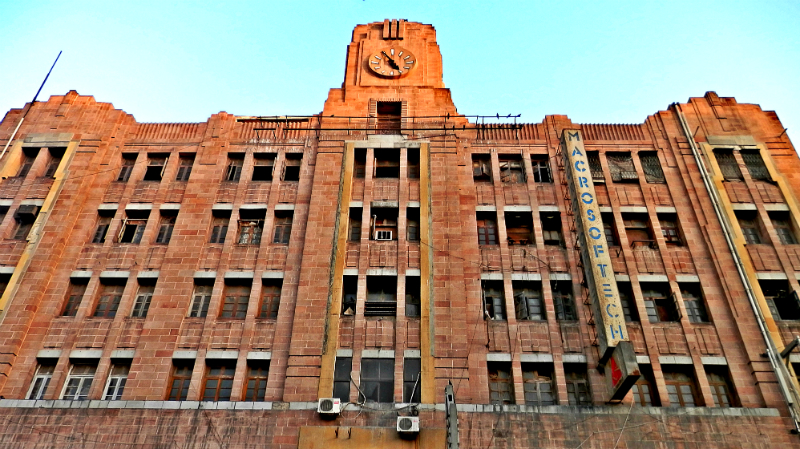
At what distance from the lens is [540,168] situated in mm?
30125

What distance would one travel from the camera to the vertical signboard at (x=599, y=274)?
21141 mm

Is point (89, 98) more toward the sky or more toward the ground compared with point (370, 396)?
more toward the sky

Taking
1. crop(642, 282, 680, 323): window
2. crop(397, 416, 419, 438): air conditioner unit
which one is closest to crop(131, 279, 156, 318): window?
crop(397, 416, 419, 438): air conditioner unit

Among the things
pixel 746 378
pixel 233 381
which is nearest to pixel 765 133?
pixel 746 378

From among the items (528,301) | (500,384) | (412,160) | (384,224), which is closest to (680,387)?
(528,301)

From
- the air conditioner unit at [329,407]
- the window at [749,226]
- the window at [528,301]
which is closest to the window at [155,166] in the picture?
the air conditioner unit at [329,407]

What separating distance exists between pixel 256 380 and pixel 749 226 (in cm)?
2386

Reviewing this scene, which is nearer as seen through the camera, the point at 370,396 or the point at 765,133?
the point at 370,396

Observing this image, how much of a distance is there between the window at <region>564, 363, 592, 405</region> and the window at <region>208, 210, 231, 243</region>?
1658 centimetres

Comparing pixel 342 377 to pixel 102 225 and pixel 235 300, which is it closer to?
pixel 235 300

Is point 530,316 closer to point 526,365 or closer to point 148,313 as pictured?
point 526,365

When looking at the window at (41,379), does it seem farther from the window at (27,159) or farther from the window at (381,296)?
the window at (381,296)

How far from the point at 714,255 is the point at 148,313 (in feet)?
82.0

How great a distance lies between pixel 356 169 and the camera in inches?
1179
